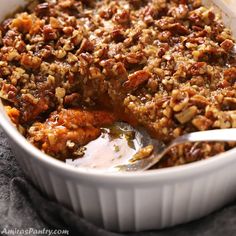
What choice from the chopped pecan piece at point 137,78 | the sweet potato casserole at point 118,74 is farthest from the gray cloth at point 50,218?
the chopped pecan piece at point 137,78

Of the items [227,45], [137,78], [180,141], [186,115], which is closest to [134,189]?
[180,141]

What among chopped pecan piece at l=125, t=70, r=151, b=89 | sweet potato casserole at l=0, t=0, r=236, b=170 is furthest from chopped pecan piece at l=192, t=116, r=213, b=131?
chopped pecan piece at l=125, t=70, r=151, b=89

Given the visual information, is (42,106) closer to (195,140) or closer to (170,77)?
(170,77)

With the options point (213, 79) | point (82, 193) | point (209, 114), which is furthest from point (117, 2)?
point (82, 193)

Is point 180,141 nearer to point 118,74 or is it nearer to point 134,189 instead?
point 134,189

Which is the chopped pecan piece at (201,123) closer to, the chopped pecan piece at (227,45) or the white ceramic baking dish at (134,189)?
the white ceramic baking dish at (134,189)
